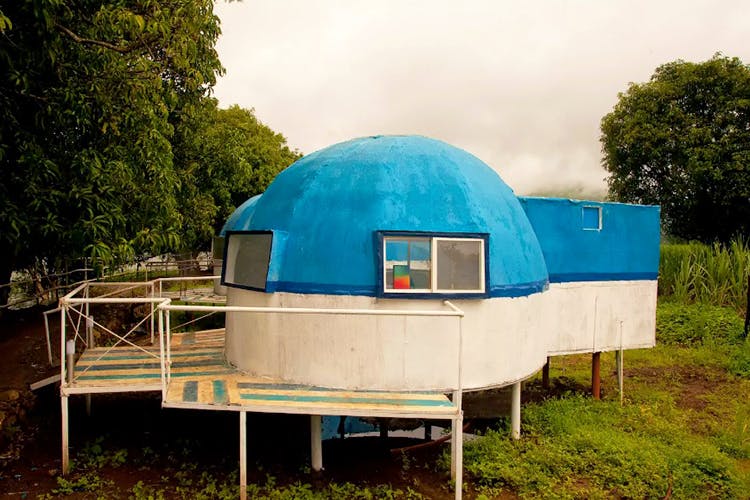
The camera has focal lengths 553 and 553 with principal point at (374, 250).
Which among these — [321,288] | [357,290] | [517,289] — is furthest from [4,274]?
[517,289]

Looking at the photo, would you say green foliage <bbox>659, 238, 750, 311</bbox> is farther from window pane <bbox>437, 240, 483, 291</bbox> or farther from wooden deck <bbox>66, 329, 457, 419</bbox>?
wooden deck <bbox>66, 329, 457, 419</bbox>

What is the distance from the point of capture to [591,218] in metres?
11.8

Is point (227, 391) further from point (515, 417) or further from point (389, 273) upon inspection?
point (515, 417)

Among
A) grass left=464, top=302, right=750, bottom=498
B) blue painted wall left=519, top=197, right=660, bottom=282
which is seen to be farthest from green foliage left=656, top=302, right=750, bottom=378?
blue painted wall left=519, top=197, right=660, bottom=282

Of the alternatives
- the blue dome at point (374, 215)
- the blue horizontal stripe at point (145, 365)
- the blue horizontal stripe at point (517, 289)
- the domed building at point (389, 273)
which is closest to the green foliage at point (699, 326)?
the domed building at point (389, 273)

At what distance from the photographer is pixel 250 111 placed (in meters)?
37.4

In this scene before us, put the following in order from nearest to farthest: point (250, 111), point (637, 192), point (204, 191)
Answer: point (204, 191) < point (637, 192) < point (250, 111)

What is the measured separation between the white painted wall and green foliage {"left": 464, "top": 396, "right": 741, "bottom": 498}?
4.34 feet

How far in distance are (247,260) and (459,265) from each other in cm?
381

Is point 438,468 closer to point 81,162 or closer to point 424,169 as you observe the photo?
point 424,169

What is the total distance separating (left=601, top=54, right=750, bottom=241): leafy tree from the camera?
2505 cm

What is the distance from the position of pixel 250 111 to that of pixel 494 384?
3207 cm

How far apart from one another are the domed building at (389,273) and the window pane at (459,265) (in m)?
0.02

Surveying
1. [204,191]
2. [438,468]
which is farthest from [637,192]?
[438,468]
